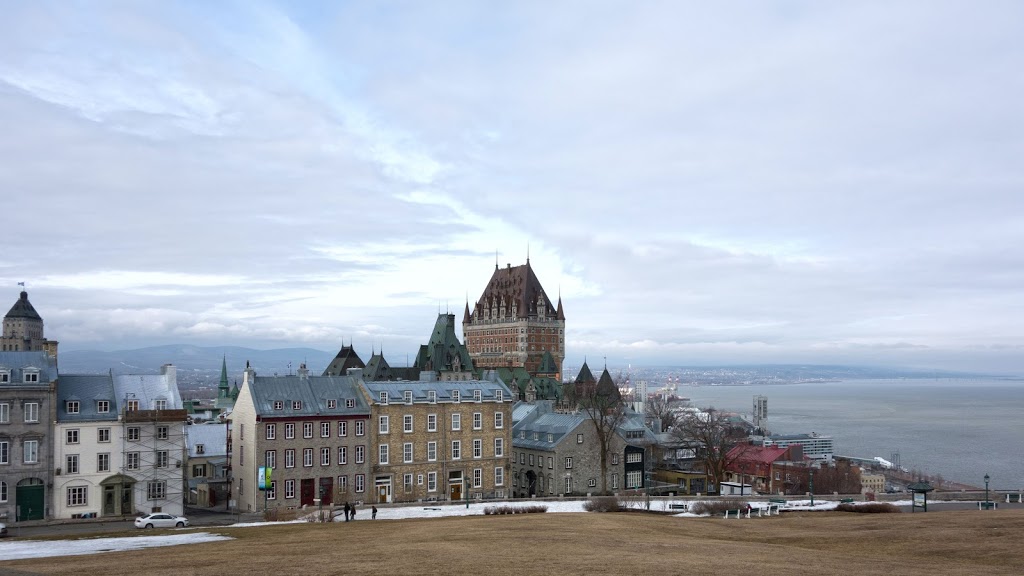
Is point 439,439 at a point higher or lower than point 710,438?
higher

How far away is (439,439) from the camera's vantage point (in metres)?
67.4

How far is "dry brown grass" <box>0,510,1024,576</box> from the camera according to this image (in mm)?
26734

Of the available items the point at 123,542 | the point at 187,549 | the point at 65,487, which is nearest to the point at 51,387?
the point at 65,487

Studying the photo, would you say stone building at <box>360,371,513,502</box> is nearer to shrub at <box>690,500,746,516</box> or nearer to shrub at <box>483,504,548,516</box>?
shrub at <box>483,504,548,516</box>

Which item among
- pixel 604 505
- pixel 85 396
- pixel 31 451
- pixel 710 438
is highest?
pixel 85 396

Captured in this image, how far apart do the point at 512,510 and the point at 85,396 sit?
3049cm

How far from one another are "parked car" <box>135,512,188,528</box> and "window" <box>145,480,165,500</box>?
778 centimetres

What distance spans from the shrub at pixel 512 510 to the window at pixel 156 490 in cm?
2294

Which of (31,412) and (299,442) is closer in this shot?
(31,412)

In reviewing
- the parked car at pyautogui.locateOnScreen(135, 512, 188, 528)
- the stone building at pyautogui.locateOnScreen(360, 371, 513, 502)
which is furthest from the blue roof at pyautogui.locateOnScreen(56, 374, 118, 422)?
the stone building at pyautogui.locateOnScreen(360, 371, 513, 502)

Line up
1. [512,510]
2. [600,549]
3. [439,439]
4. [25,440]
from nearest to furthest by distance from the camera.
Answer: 1. [600,549]
2. [512,510]
3. [25,440]
4. [439,439]

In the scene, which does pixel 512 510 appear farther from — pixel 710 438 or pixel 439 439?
pixel 710 438

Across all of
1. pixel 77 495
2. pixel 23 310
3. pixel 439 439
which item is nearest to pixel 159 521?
pixel 77 495

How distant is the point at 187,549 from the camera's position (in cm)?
3306
